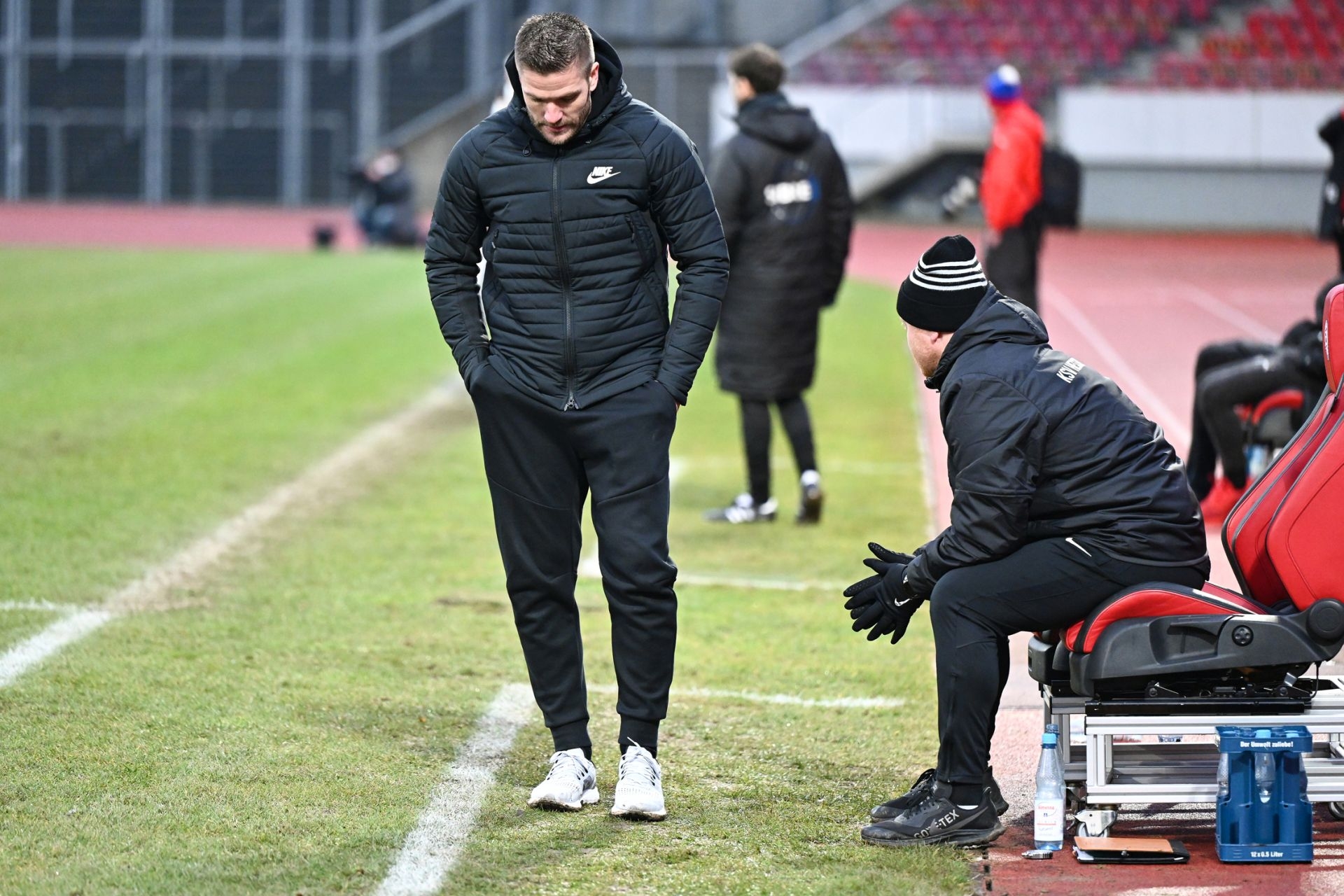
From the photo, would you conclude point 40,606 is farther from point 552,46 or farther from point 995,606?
point 995,606

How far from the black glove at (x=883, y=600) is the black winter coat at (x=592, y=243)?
68 centimetres

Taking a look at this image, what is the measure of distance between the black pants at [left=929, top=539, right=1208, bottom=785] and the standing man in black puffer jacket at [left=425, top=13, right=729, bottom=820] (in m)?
0.77

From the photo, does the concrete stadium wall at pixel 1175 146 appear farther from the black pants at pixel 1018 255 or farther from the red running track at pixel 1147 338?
the black pants at pixel 1018 255

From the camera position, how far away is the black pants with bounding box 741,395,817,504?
29.1ft

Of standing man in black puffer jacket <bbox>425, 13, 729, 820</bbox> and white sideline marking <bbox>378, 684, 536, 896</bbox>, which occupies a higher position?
standing man in black puffer jacket <bbox>425, 13, 729, 820</bbox>

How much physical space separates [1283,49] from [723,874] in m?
29.8

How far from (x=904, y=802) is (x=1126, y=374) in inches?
417

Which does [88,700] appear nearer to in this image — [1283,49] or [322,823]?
[322,823]

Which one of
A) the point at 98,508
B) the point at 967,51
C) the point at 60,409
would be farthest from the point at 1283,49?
the point at 98,508

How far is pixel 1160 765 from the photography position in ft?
15.2

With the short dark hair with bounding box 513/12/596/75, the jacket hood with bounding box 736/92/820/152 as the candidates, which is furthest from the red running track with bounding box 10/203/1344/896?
the short dark hair with bounding box 513/12/596/75

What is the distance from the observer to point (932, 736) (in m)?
5.50

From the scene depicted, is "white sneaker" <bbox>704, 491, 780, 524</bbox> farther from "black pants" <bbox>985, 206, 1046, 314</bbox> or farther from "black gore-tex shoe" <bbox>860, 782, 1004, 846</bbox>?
"black gore-tex shoe" <bbox>860, 782, 1004, 846</bbox>

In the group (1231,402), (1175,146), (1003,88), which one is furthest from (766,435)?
(1175,146)
